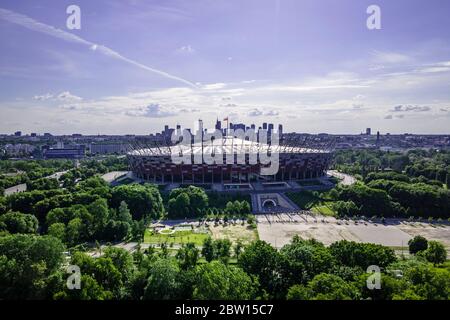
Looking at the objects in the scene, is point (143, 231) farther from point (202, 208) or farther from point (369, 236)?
point (369, 236)

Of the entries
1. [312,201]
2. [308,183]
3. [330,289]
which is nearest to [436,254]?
[330,289]

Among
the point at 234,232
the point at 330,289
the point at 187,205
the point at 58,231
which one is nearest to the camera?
the point at 330,289

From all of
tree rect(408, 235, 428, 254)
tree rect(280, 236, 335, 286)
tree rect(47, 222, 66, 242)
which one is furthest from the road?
tree rect(47, 222, 66, 242)

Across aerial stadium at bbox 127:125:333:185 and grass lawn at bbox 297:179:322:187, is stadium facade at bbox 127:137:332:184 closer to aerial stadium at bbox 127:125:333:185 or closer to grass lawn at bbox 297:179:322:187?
aerial stadium at bbox 127:125:333:185

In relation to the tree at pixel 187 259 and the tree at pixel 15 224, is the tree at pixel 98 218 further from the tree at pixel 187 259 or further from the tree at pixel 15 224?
the tree at pixel 187 259

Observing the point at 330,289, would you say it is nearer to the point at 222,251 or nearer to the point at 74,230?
the point at 222,251

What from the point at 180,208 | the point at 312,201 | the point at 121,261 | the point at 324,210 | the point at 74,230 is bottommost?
the point at 324,210
